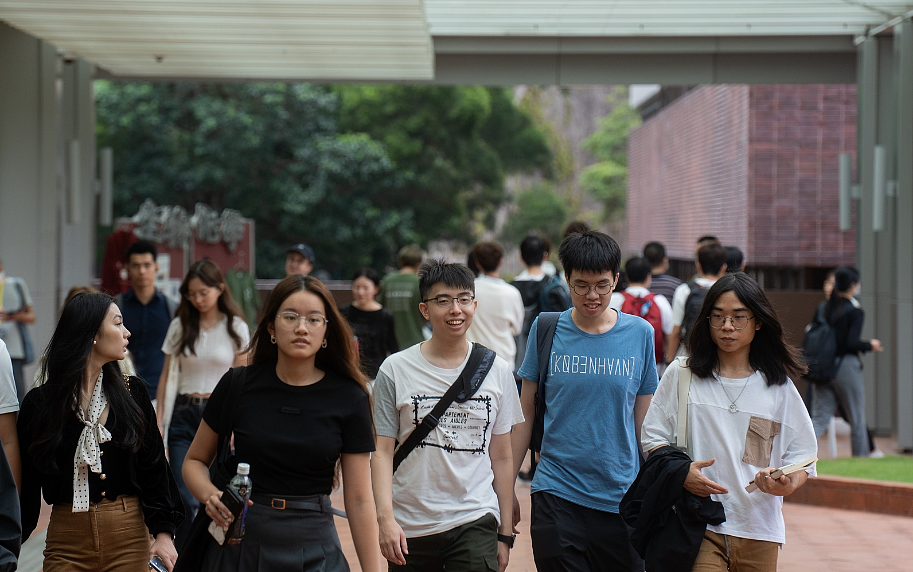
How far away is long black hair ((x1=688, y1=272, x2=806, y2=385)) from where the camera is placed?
151 inches

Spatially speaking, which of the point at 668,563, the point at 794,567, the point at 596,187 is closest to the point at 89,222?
the point at 794,567

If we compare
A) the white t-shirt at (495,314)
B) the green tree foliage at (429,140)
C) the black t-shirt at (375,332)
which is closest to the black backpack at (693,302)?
the white t-shirt at (495,314)

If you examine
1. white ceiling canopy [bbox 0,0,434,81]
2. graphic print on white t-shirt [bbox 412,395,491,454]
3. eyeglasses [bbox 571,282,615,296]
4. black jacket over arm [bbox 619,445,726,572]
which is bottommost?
black jacket over arm [bbox 619,445,726,572]

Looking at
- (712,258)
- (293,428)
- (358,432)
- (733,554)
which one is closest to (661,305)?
(712,258)

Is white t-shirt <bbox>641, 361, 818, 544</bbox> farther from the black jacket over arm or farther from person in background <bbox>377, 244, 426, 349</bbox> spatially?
person in background <bbox>377, 244, 426, 349</bbox>

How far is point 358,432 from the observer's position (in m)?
3.36

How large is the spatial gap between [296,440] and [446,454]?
2.46 ft

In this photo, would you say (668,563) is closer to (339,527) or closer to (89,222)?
(339,527)

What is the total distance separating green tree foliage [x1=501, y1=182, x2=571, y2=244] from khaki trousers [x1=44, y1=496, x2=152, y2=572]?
1574 inches

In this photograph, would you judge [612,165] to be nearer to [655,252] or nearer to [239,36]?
[239,36]

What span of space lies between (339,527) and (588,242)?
4140mm

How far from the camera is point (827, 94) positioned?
15641 mm

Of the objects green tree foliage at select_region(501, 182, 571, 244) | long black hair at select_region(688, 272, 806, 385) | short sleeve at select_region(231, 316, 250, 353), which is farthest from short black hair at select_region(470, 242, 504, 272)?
green tree foliage at select_region(501, 182, 571, 244)

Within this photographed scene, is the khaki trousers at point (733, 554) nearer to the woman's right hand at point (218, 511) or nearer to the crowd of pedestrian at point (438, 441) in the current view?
the crowd of pedestrian at point (438, 441)
